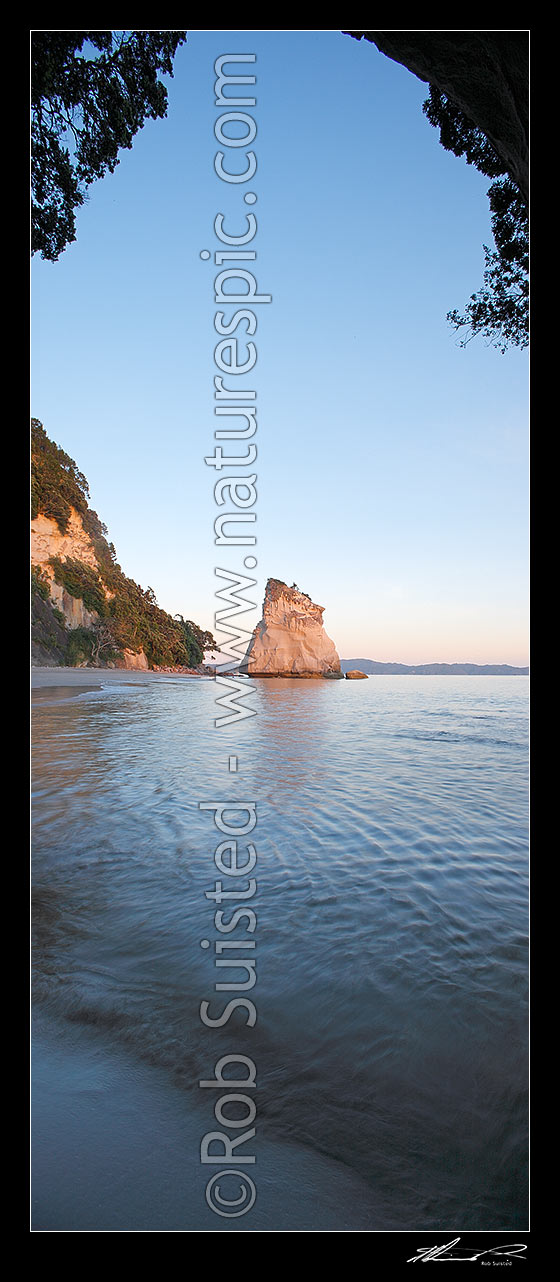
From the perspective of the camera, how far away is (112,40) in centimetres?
377

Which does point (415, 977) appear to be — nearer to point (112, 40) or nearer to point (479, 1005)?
A: point (479, 1005)

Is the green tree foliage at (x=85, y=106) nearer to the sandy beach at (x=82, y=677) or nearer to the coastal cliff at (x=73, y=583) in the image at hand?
the sandy beach at (x=82, y=677)

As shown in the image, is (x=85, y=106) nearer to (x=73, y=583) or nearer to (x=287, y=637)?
(x=73, y=583)

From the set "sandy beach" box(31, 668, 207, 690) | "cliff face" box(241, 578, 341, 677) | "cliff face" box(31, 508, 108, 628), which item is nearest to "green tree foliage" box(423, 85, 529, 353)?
"sandy beach" box(31, 668, 207, 690)

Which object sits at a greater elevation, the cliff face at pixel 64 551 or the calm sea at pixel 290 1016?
the cliff face at pixel 64 551

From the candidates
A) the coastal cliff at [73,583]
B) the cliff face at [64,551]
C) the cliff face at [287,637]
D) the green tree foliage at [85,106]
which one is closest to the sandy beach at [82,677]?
the coastal cliff at [73,583]

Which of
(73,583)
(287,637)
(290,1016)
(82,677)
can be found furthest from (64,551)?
(290,1016)

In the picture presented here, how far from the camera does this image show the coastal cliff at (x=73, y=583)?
25.6 m

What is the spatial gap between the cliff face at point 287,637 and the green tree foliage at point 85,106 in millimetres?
39289

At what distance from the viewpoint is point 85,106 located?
411 cm

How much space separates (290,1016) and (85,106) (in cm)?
570
